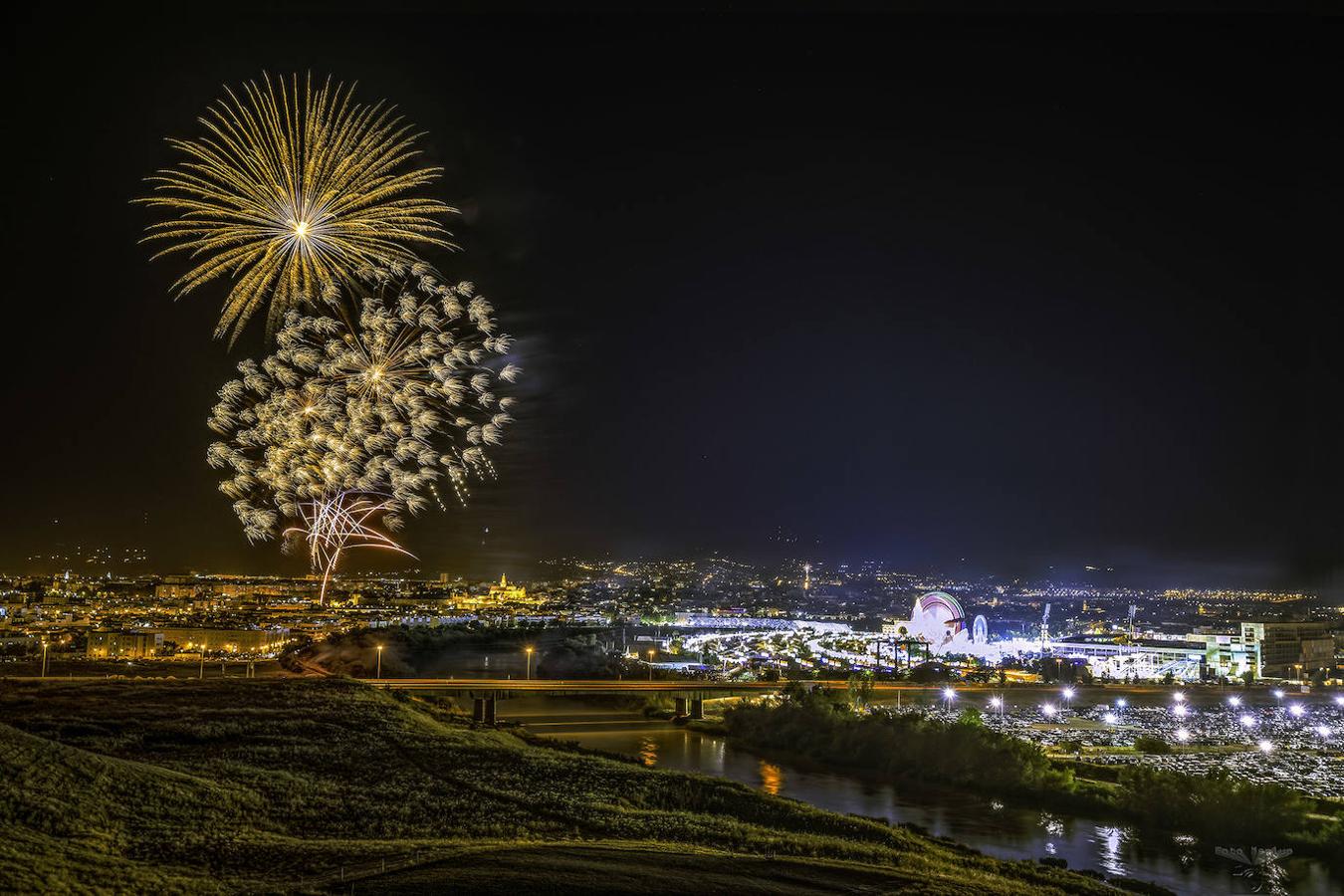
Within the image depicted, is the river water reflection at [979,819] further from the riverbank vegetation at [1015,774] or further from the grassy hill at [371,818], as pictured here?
the grassy hill at [371,818]

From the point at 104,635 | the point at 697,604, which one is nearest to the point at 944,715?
the point at 104,635

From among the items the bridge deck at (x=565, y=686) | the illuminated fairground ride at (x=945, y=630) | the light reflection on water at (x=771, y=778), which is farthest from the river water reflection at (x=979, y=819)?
the illuminated fairground ride at (x=945, y=630)

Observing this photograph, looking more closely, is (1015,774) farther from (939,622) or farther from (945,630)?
(939,622)

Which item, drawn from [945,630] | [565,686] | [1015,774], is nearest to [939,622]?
[945,630]

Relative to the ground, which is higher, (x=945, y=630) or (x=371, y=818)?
(x=371, y=818)

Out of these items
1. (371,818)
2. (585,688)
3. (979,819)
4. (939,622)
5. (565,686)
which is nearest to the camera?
(371,818)

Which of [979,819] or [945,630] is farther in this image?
[945,630]

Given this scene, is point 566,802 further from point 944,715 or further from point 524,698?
point 524,698
